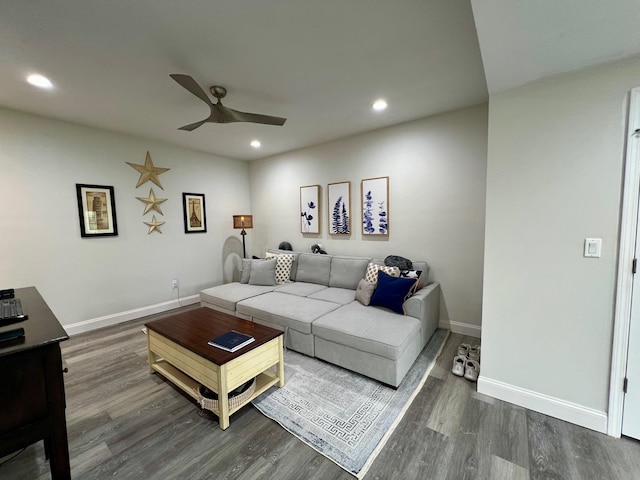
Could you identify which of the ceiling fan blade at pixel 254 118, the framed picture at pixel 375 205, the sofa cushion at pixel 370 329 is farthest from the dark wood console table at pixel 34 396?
the framed picture at pixel 375 205

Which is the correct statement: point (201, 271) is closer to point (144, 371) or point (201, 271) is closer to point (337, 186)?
point (144, 371)

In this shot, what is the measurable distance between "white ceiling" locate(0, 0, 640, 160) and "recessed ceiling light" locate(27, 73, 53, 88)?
7 centimetres

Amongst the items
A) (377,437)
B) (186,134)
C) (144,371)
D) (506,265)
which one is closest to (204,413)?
(144,371)

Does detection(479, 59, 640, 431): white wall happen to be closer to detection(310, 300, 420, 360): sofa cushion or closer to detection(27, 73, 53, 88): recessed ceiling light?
detection(310, 300, 420, 360): sofa cushion

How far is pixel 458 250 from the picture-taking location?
123 inches

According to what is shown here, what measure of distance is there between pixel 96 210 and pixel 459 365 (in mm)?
4589

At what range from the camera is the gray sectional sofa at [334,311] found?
88.2 inches

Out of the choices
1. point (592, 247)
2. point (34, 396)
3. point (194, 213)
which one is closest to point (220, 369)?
point (34, 396)

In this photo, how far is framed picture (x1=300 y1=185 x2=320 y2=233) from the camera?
14.0 ft

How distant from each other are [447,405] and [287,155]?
413 cm

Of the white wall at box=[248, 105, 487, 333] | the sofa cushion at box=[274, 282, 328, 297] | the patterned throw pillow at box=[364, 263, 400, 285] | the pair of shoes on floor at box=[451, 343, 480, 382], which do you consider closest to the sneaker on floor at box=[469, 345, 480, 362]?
the pair of shoes on floor at box=[451, 343, 480, 382]

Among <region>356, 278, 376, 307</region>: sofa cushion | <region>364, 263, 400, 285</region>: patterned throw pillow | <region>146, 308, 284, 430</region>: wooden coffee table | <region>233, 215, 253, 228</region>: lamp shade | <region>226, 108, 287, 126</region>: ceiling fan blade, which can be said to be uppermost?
<region>226, 108, 287, 126</region>: ceiling fan blade

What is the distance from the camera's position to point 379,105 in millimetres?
2848

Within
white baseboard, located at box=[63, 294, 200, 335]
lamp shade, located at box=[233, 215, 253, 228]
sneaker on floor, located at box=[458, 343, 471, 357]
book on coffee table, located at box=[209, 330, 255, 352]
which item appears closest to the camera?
book on coffee table, located at box=[209, 330, 255, 352]
